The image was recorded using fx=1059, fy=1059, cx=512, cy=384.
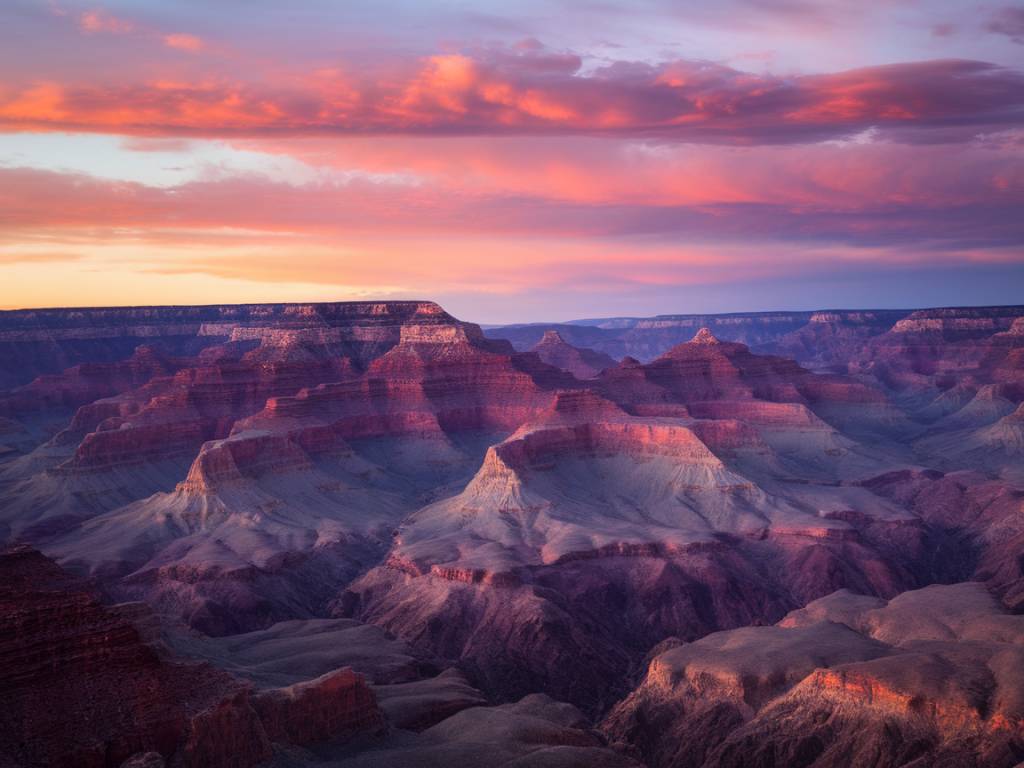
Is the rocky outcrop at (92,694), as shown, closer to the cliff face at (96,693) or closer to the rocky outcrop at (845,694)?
the cliff face at (96,693)

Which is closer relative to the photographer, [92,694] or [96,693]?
[92,694]

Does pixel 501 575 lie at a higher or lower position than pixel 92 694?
lower

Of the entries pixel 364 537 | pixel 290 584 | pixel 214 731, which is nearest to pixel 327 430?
pixel 364 537

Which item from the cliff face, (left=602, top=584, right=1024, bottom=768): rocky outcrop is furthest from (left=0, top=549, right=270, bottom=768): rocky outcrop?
(left=602, top=584, right=1024, bottom=768): rocky outcrop

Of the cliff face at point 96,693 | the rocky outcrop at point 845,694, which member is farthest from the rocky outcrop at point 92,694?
the rocky outcrop at point 845,694

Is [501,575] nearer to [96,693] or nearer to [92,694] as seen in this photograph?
[96,693]

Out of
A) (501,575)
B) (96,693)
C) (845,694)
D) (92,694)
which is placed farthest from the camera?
(501,575)

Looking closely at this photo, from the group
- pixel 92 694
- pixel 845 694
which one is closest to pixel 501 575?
pixel 845 694

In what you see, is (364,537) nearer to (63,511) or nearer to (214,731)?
(63,511)

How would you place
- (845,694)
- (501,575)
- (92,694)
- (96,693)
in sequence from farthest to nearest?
(501,575) < (845,694) < (96,693) < (92,694)
